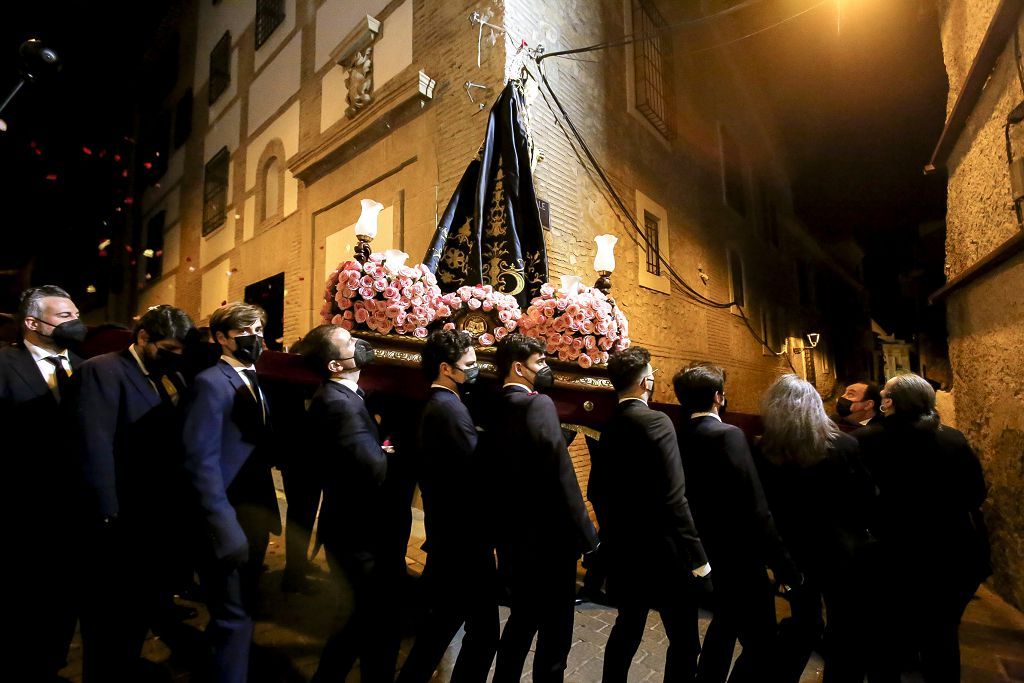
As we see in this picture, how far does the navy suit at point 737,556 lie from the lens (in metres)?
2.54

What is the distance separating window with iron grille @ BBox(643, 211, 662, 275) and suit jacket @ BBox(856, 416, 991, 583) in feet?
19.7

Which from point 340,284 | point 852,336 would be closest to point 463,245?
point 340,284

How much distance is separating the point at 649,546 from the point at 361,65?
7.68 m

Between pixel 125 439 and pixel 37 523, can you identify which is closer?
pixel 125 439

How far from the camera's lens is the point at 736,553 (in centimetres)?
261

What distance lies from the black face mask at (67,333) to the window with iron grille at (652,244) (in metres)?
7.51

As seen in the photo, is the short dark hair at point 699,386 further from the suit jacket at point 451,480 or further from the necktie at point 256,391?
the necktie at point 256,391

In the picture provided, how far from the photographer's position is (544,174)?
21.4 ft

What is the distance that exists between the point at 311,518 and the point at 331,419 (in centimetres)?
140

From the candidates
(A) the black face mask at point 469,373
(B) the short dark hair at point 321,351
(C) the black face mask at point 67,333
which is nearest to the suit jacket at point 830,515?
(A) the black face mask at point 469,373

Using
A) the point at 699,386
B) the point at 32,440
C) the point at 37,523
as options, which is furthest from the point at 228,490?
the point at 699,386

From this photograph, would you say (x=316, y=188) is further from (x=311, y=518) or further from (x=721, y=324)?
(x=721, y=324)

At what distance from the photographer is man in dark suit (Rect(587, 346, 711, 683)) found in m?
2.51

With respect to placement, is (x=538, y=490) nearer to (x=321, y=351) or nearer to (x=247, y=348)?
(x=321, y=351)
